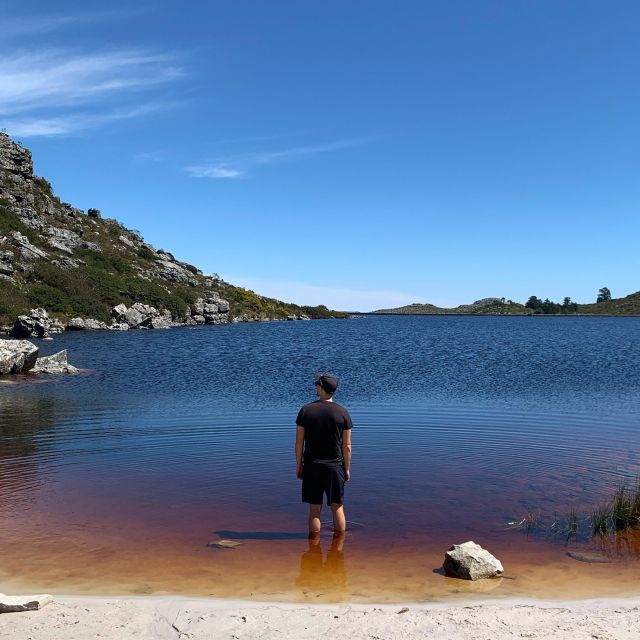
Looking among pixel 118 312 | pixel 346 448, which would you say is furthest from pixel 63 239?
pixel 346 448

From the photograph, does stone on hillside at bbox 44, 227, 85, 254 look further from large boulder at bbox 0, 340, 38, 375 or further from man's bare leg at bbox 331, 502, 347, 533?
man's bare leg at bbox 331, 502, 347, 533

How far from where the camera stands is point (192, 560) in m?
9.92

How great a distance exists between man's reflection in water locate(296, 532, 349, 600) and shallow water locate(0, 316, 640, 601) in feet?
0.13

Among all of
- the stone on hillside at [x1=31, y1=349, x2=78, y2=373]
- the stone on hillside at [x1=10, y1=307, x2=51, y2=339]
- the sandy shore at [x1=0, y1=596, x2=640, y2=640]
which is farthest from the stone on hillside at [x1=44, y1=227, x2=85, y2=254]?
the sandy shore at [x1=0, y1=596, x2=640, y2=640]

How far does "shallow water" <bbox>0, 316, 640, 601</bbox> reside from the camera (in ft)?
30.5

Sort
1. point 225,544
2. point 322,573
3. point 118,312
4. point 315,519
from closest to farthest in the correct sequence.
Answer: point 322,573 → point 225,544 → point 315,519 → point 118,312

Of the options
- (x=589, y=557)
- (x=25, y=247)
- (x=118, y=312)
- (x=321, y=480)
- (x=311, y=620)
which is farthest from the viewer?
(x=25, y=247)

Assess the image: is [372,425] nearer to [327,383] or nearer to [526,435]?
[526,435]

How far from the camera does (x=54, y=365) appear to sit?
1467 inches

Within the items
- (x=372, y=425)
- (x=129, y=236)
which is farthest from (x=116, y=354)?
(x=129, y=236)

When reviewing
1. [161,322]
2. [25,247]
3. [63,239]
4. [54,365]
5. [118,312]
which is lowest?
[54,365]

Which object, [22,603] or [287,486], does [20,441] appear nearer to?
[287,486]

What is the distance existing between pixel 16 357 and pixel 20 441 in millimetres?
18300

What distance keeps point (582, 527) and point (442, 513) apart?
2488 millimetres
